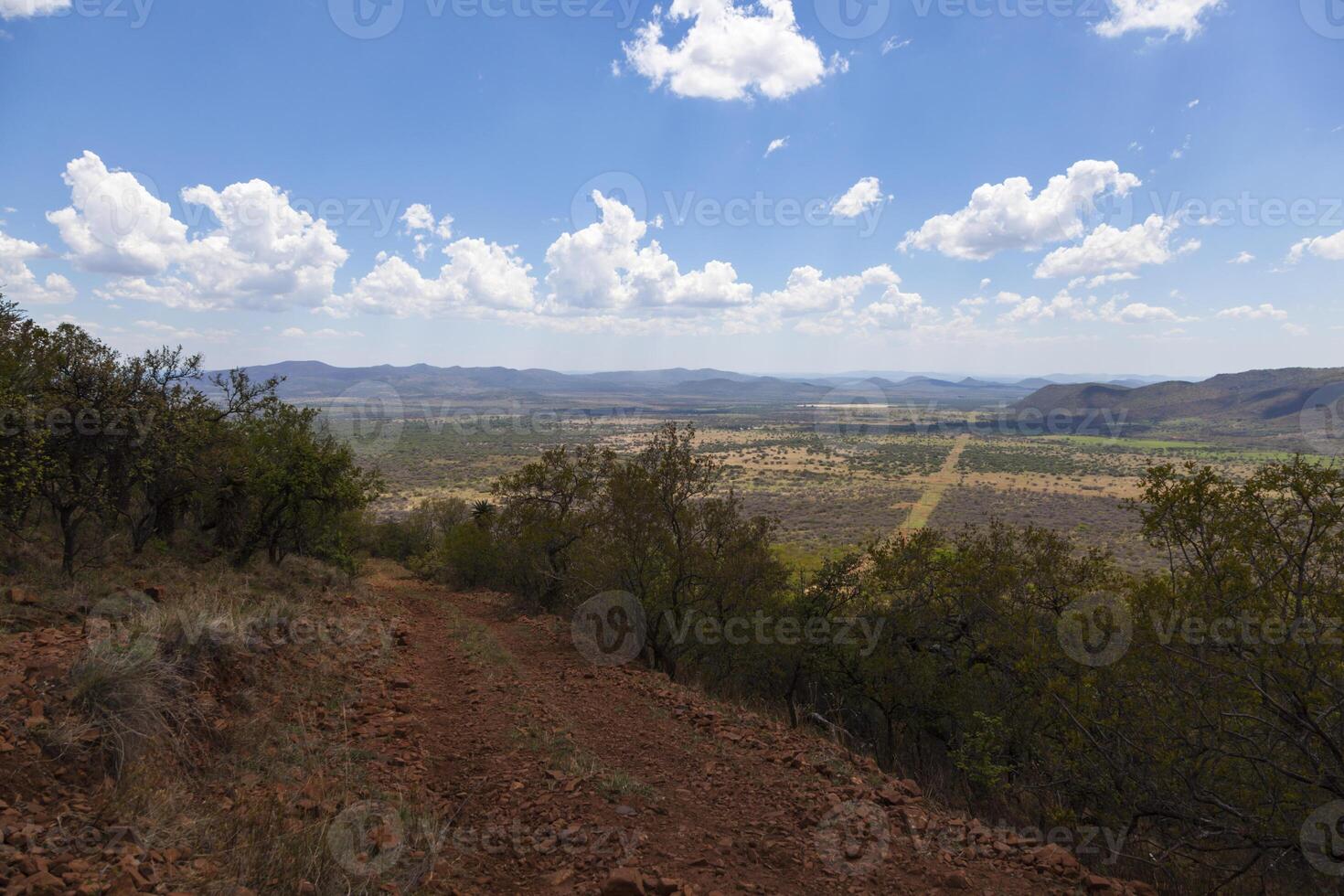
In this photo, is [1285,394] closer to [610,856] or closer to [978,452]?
[978,452]

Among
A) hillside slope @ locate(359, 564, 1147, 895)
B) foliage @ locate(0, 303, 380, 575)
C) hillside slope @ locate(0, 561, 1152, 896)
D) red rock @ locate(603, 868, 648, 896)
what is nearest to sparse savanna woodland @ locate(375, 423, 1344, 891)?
hillside slope @ locate(359, 564, 1147, 895)

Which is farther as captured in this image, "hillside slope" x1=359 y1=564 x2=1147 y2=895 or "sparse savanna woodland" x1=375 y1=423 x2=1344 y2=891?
"sparse savanna woodland" x1=375 y1=423 x2=1344 y2=891

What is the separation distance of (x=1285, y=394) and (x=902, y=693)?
688 feet

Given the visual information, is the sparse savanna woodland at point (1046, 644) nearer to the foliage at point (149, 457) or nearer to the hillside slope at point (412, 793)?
the hillside slope at point (412, 793)

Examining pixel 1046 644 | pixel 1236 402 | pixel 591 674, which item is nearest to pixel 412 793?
pixel 591 674

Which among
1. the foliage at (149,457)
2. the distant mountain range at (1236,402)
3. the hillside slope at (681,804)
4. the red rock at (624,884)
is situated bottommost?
the hillside slope at (681,804)

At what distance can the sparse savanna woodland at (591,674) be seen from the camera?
5.55 meters

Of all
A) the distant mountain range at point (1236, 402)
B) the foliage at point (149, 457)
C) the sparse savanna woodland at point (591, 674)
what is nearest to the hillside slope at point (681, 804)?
the sparse savanna woodland at point (591, 674)

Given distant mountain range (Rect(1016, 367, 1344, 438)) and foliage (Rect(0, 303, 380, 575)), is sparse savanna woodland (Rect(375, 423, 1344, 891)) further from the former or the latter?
distant mountain range (Rect(1016, 367, 1344, 438))

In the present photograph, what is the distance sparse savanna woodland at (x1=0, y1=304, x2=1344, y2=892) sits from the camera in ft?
18.2

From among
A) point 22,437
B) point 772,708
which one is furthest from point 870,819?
point 22,437

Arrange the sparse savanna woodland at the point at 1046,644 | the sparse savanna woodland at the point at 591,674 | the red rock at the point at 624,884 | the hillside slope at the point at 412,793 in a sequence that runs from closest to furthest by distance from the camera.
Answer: the hillside slope at the point at 412,793
the red rock at the point at 624,884
the sparse savanna woodland at the point at 591,674
the sparse savanna woodland at the point at 1046,644

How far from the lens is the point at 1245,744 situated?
9016 millimetres

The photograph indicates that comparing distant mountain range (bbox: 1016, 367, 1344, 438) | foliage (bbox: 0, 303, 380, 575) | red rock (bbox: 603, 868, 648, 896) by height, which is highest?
distant mountain range (bbox: 1016, 367, 1344, 438)
